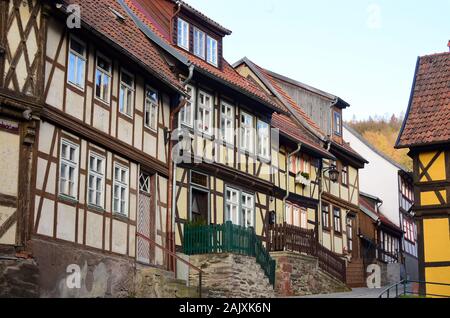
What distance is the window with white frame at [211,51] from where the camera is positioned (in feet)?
104

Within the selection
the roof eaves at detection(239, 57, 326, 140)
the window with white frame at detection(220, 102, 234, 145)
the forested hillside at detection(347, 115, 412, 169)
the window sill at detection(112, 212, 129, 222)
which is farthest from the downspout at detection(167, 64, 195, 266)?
the forested hillside at detection(347, 115, 412, 169)

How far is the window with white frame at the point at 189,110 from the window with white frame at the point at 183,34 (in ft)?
5.72

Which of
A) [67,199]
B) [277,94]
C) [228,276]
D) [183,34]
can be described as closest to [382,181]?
[277,94]

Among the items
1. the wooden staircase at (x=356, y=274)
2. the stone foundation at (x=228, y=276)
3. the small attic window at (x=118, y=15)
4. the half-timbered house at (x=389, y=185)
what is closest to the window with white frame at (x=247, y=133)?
the stone foundation at (x=228, y=276)

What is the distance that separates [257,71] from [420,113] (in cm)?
1082

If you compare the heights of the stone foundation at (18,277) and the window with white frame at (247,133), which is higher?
the window with white frame at (247,133)

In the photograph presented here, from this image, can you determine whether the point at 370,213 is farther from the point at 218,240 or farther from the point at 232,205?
the point at 218,240

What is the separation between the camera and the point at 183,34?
1195 inches

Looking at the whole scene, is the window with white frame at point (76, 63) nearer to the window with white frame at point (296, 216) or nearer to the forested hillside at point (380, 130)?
the window with white frame at point (296, 216)

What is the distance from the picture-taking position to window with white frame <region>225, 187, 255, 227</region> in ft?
102

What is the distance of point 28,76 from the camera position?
20.4 metres

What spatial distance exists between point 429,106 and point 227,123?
717cm

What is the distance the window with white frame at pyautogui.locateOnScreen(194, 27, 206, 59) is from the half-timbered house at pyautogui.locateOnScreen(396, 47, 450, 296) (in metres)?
7.36

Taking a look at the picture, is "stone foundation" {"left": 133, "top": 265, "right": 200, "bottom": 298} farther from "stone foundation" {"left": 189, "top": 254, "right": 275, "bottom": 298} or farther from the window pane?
the window pane
